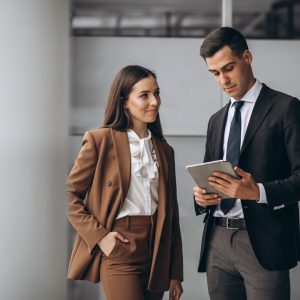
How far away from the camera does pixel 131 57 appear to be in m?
3.45

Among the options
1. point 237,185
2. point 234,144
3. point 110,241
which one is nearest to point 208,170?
point 237,185

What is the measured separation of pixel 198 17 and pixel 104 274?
196 cm

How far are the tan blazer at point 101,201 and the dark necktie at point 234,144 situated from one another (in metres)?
0.23

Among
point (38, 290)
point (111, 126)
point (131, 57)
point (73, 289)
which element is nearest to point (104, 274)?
point (111, 126)

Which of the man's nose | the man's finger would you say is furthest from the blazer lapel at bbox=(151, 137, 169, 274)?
the man's nose

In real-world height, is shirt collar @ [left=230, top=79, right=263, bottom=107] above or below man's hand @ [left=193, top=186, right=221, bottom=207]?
above

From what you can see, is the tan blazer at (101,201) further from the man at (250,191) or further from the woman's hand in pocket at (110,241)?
the man at (250,191)

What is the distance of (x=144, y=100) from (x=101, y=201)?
0.43m

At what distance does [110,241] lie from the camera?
6.78 feet

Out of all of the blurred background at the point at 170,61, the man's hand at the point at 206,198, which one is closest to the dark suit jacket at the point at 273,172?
the man's hand at the point at 206,198

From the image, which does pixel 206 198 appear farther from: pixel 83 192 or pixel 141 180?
pixel 83 192

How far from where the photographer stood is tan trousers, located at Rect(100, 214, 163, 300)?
6.73 feet

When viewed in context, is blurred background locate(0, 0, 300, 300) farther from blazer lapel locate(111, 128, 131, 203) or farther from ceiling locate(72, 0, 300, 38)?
blazer lapel locate(111, 128, 131, 203)

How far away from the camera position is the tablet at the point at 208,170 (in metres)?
1.92
